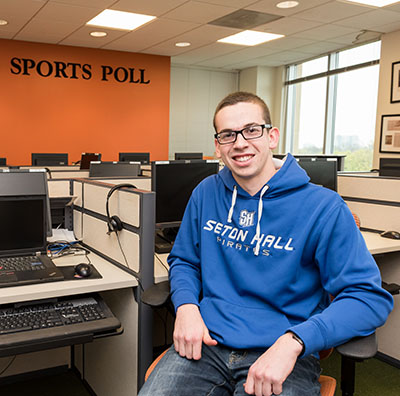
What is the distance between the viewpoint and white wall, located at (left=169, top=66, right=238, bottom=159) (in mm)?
8703

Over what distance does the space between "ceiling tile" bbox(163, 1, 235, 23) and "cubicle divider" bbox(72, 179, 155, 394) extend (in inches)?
137

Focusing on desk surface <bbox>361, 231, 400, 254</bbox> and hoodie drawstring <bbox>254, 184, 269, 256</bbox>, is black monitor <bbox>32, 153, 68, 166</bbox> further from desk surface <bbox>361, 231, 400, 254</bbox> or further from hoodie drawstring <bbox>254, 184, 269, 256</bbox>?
hoodie drawstring <bbox>254, 184, 269, 256</bbox>

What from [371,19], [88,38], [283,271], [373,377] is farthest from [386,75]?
[283,271]

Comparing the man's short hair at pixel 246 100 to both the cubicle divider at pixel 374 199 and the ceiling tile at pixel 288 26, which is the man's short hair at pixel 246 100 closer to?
the cubicle divider at pixel 374 199

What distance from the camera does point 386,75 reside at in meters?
6.00

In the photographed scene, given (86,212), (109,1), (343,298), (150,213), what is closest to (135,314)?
(150,213)

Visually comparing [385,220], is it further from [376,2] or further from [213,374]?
[376,2]

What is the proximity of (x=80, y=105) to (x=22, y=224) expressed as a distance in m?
5.77

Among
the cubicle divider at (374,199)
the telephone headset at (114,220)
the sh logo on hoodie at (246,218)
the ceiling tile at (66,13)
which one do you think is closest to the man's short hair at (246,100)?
the sh logo on hoodie at (246,218)

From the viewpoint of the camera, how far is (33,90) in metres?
6.91

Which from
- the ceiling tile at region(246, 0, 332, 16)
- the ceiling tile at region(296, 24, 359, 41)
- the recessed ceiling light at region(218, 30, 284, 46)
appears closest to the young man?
the ceiling tile at region(246, 0, 332, 16)

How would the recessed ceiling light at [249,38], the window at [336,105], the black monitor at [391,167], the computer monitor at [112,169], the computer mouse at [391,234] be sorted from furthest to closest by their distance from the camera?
the window at [336,105]
the recessed ceiling light at [249,38]
the computer monitor at [112,169]
the black monitor at [391,167]
the computer mouse at [391,234]

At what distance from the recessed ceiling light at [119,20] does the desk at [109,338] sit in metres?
4.04

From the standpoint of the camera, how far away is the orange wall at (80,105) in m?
6.79
